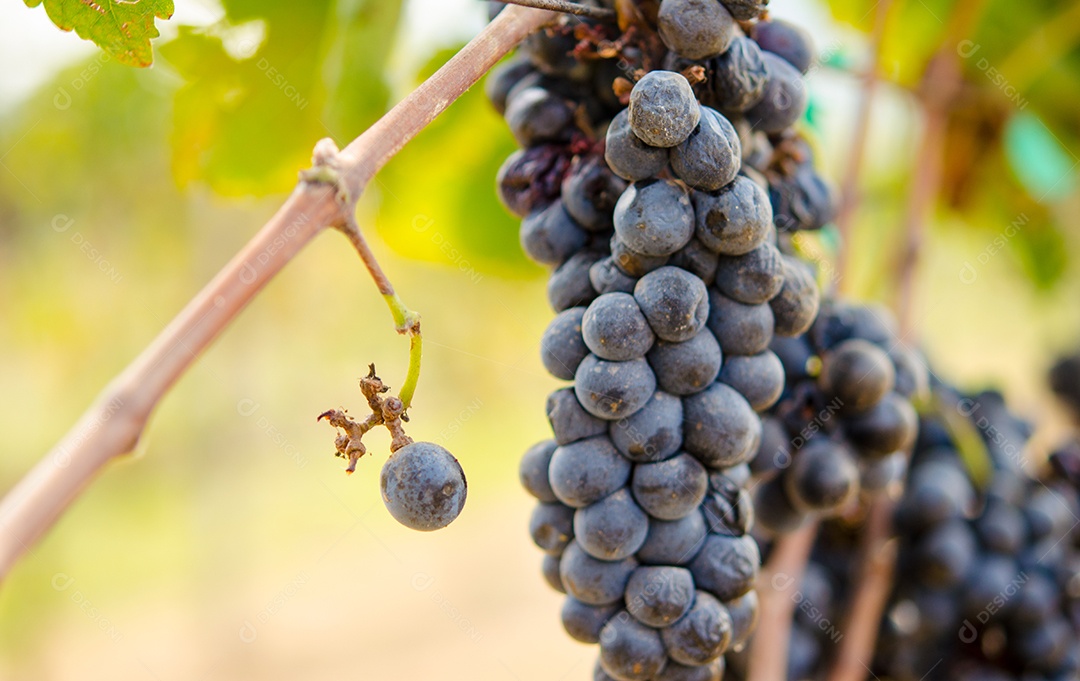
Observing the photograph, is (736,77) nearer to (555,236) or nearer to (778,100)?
(778,100)

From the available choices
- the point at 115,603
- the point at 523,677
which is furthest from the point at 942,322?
the point at 115,603

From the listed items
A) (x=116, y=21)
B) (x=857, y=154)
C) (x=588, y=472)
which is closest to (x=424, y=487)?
(x=588, y=472)

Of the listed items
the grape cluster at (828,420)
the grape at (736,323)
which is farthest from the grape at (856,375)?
the grape at (736,323)

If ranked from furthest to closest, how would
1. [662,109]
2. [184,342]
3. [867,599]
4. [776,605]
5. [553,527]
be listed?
[867,599] < [776,605] < [553,527] < [662,109] < [184,342]

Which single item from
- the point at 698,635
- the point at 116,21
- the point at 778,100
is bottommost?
the point at 698,635

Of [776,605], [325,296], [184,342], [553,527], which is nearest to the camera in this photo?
[184,342]

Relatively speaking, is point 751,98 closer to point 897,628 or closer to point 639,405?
point 639,405
